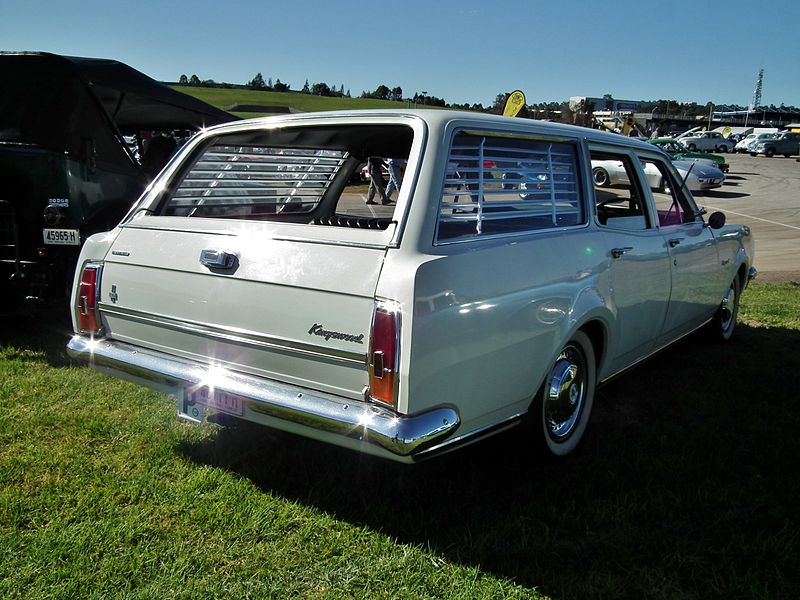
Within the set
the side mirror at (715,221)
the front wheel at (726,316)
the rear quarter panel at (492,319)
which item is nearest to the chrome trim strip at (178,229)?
the rear quarter panel at (492,319)

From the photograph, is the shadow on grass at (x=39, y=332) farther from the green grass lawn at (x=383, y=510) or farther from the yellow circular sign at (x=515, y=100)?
the yellow circular sign at (x=515, y=100)

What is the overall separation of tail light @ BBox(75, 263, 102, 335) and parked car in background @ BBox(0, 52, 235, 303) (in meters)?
2.18

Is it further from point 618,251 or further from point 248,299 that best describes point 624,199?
point 248,299

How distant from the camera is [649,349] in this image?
4.39 meters

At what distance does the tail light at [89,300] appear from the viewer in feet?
11.0

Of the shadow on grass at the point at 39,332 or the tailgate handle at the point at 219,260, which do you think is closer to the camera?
the tailgate handle at the point at 219,260

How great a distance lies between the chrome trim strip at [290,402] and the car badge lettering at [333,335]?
0.24m

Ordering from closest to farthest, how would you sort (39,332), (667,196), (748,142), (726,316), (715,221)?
(667,196) → (715,221) → (39,332) → (726,316) → (748,142)

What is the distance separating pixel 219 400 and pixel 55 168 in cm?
341

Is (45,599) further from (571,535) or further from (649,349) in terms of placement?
(649,349)

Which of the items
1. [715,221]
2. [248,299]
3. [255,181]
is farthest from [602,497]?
[255,181]

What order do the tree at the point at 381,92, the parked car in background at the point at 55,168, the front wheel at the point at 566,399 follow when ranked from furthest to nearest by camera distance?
the tree at the point at 381,92
the parked car in background at the point at 55,168
the front wheel at the point at 566,399

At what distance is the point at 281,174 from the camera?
483 centimetres

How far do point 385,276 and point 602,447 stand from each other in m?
1.94
